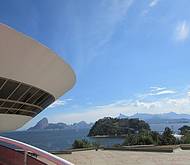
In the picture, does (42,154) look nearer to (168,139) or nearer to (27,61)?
(27,61)

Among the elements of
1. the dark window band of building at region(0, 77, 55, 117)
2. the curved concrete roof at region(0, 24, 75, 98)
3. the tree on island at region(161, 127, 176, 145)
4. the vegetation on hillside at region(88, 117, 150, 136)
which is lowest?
the tree on island at region(161, 127, 176, 145)

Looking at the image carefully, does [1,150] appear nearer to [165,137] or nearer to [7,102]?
[7,102]

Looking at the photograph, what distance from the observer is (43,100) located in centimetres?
1588

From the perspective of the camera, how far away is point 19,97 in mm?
12758

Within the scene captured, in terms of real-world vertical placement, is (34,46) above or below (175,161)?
above

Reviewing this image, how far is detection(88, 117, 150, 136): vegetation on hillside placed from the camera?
351 ft

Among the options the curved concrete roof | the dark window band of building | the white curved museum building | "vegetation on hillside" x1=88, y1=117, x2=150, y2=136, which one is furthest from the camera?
"vegetation on hillside" x1=88, y1=117, x2=150, y2=136

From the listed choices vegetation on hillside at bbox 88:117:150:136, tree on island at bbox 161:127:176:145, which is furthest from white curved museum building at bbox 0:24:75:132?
vegetation on hillside at bbox 88:117:150:136

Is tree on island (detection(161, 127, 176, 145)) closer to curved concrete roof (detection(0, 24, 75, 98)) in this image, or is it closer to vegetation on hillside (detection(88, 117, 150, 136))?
curved concrete roof (detection(0, 24, 75, 98))

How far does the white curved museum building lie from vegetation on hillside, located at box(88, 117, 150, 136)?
9056 cm

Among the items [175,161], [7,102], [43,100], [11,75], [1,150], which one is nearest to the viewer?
[1,150]

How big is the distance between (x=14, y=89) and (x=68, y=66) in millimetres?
3096

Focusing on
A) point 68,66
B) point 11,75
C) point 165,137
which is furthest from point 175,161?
point 165,137

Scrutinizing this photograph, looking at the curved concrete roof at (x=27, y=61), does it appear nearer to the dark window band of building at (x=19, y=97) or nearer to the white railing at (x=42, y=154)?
the dark window band of building at (x=19, y=97)
